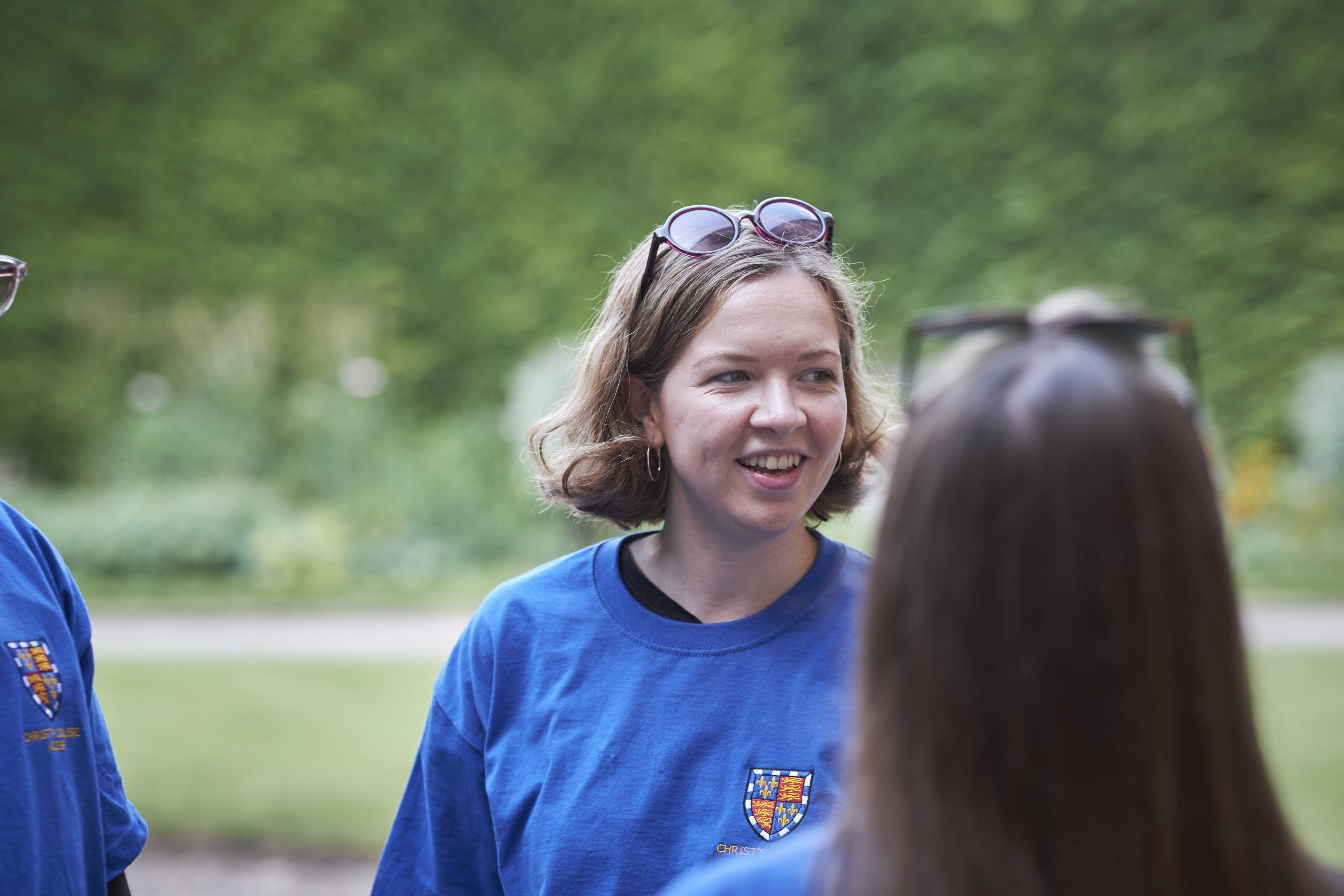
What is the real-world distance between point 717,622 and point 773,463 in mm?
296

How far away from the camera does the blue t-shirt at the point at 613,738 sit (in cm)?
170

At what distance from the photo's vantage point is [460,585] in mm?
9312

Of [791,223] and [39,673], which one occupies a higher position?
[791,223]

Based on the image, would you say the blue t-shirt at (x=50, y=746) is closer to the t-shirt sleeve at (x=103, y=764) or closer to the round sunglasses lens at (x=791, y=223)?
the t-shirt sleeve at (x=103, y=764)

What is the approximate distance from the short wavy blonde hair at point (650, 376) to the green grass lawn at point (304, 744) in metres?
2.70

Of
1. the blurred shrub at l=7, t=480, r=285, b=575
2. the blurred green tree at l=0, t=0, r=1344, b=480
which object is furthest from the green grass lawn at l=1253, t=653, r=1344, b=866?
the blurred shrub at l=7, t=480, r=285, b=575

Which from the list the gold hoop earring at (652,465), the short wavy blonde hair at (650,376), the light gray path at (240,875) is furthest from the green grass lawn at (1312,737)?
the light gray path at (240,875)

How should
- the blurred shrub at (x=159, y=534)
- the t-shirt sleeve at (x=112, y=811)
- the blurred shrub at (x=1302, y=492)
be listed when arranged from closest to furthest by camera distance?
the t-shirt sleeve at (x=112, y=811)
the blurred shrub at (x=1302, y=492)
the blurred shrub at (x=159, y=534)

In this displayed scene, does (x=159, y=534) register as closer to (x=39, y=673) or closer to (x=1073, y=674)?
(x=39, y=673)

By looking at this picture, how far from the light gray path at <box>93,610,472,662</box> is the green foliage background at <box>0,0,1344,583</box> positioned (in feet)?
8.59

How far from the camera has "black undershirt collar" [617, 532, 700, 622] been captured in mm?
1898

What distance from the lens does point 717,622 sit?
188 cm

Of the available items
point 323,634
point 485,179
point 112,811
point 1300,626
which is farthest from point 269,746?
point 485,179

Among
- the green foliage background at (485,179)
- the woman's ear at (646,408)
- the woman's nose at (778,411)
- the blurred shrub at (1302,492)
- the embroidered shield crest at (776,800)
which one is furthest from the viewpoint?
the green foliage background at (485,179)
